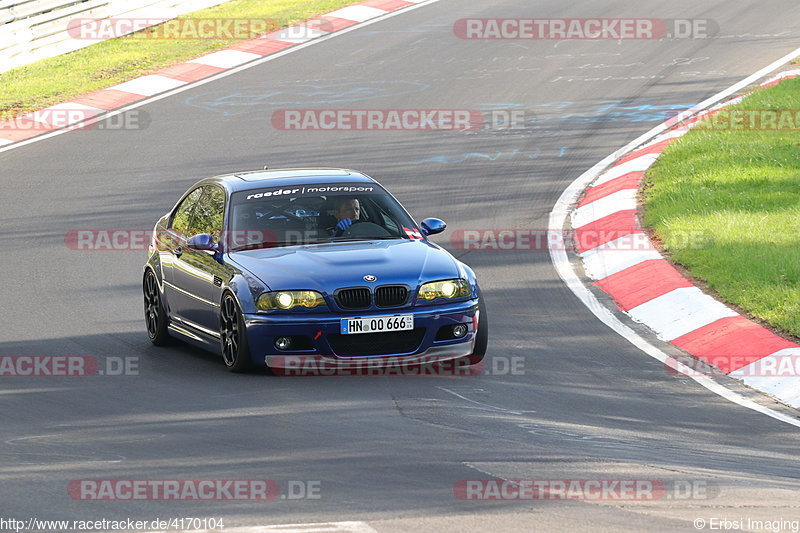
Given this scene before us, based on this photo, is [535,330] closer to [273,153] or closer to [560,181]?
[560,181]

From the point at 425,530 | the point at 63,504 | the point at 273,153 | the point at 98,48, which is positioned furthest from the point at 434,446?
the point at 98,48

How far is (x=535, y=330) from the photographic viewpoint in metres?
11.3

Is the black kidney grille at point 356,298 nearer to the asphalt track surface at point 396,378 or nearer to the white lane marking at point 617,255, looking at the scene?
the asphalt track surface at point 396,378

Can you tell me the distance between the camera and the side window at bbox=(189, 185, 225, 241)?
432 inches

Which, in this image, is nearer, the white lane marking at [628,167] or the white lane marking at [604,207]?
the white lane marking at [604,207]

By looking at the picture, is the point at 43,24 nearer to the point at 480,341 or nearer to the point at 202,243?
the point at 202,243

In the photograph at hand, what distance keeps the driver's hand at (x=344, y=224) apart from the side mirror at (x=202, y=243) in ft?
3.17

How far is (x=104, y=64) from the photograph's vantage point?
2498cm

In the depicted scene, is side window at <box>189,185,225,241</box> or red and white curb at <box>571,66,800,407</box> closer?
red and white curb at <box>571,66,800,407</box>

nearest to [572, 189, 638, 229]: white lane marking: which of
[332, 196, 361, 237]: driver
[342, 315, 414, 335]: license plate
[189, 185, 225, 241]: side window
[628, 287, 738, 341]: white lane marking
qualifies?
[628, 287, 738, 341]: white lane marking

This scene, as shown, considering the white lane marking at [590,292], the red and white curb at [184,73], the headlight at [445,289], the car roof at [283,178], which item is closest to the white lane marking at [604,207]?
the white lane marking at [590,292]

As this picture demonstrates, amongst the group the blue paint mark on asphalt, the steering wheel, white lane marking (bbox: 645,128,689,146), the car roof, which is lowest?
white lane marking (bbox: 645,128,689,146)

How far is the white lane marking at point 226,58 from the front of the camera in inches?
979

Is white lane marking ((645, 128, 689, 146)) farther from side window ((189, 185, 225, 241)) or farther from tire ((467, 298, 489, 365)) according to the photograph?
tire ((467, 298, 489, 365))
